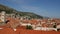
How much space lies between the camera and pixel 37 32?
17.8 meters

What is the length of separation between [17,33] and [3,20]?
20.9 m

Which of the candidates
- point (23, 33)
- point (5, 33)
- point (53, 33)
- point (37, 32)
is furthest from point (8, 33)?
point (53, 33)

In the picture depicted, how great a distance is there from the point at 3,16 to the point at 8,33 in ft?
68.7

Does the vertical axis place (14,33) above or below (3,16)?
below

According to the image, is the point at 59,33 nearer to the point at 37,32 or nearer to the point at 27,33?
the point at 37,32

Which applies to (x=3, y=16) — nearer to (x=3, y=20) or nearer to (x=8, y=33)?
(x=3, y=20)

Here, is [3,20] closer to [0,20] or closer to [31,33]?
[0,20]

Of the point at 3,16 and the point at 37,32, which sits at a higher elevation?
the point at 3,16

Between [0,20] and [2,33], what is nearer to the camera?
[2,33]

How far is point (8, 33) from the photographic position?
17.2m

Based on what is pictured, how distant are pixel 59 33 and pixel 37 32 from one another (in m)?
2.86

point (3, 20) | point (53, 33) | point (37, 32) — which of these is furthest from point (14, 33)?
point (3, 20)

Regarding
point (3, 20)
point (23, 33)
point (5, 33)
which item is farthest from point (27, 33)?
point (3, 20)

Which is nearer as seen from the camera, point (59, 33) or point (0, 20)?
point (59, 33)
